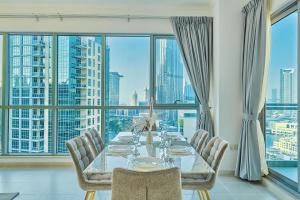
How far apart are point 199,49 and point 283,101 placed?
1.84m

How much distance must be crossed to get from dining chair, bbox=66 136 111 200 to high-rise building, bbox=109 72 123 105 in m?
2.53

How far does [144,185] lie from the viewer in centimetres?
172

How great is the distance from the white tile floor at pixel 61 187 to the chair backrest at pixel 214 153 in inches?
36.6

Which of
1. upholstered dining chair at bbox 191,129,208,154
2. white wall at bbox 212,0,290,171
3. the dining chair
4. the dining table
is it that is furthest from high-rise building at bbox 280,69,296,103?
the dining chair

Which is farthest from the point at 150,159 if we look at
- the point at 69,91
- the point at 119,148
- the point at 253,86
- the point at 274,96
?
the point at 69,91

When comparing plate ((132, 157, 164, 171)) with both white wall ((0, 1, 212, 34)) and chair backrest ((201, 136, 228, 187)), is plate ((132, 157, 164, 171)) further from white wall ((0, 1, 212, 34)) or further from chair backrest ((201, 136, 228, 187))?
white wall ((0, 1, 212, 34))

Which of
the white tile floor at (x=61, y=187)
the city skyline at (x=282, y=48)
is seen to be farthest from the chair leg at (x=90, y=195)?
the city skyline at (x=282, y=48)

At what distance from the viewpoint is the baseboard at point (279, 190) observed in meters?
3.41

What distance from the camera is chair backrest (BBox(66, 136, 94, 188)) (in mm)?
2682

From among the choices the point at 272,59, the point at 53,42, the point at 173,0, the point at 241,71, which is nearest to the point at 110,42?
the point at 53,42

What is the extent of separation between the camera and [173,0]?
16.6 ft

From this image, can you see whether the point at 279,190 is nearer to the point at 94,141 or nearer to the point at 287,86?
the point at 287,86

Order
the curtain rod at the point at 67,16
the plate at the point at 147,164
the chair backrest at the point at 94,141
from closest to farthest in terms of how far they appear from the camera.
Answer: the plate at the point at 147,164
the chair backrest at the point at 94,141
the curtain rod at the point at 67,16

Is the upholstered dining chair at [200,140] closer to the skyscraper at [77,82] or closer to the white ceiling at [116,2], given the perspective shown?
the skyscraper at [77,82]
